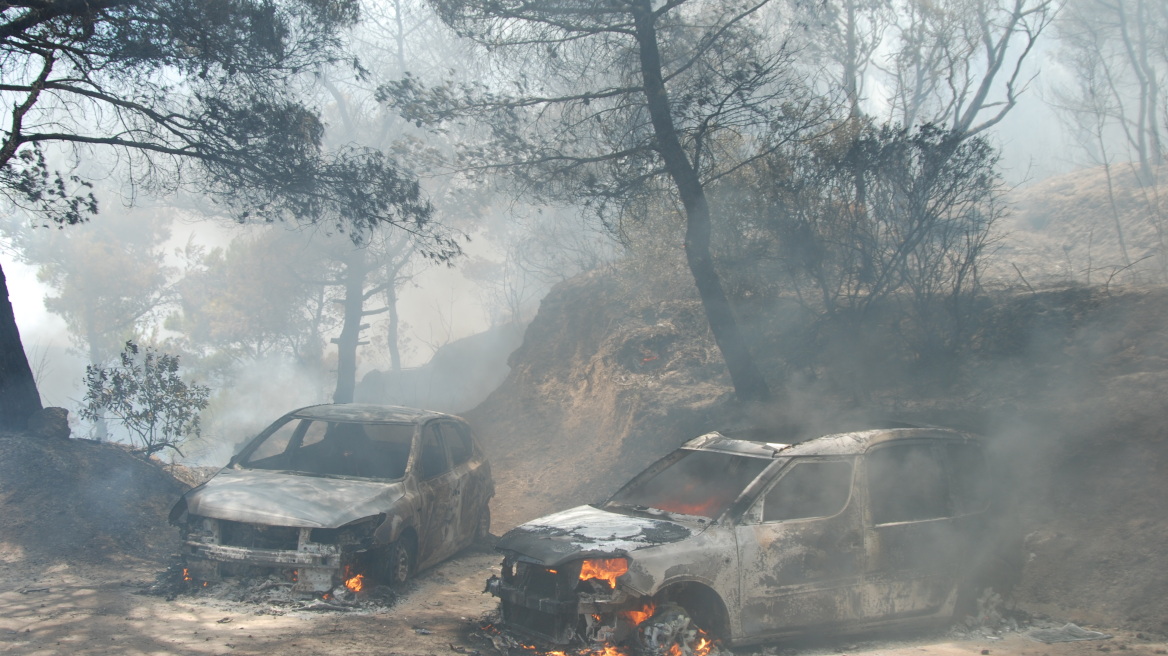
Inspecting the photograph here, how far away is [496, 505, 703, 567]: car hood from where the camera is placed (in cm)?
476

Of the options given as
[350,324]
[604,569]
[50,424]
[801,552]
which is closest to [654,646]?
[604,569]

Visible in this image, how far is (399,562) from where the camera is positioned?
6652mm

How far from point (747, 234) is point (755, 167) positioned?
106 cm

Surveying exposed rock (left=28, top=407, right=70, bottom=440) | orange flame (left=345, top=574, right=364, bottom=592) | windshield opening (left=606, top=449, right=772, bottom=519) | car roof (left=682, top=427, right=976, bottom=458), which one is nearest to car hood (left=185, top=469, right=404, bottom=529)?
orange flame (left=345, top=574, right=364, bottom=592)

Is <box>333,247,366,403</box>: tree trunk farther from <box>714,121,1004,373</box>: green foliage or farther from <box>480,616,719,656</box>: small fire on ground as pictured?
<box>480,616,719,656</box>: small fire on ground

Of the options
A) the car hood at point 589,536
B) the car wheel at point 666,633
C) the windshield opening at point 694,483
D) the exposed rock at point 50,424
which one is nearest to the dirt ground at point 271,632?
the car wheel at point 666,633

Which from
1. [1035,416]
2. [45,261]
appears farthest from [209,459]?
[1035,416]

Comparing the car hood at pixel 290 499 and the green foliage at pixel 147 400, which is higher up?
the green foliage at pixel 147 400

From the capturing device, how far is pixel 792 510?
17.3 feet

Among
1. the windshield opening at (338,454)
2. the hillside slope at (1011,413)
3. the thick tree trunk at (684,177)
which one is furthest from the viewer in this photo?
the thick tree trunk at (684,177)

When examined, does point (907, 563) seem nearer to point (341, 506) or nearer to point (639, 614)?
point (639, 614)

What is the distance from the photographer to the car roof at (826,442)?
5.56 metres

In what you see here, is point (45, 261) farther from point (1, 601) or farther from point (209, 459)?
point (1, 601)

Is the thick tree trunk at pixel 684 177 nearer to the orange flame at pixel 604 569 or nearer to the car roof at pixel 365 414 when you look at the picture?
the car roof at pixel 365 414
